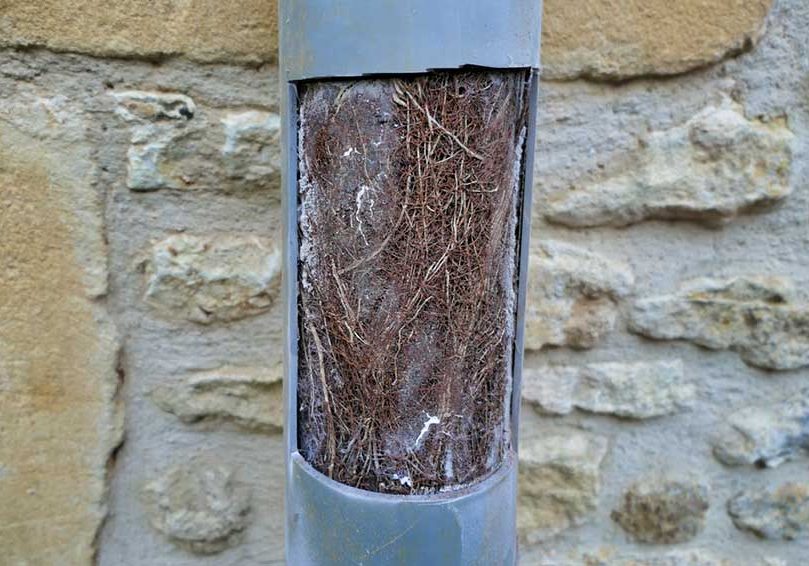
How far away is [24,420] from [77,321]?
12 centimetres

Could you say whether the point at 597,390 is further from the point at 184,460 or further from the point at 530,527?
the point at 184,460

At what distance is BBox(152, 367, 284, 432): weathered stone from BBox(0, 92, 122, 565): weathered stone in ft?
0.20

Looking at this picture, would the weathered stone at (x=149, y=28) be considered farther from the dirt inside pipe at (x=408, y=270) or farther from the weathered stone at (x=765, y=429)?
the weathered stone at (x=765, y=429)

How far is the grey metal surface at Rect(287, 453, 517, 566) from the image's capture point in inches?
18.7

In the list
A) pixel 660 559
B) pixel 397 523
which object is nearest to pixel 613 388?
pixel 660 559

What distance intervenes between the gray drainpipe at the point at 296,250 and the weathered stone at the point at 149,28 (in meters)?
0.17

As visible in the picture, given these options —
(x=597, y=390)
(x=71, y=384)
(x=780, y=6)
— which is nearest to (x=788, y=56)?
(x=780, y=6)

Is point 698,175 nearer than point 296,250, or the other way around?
point 296,250

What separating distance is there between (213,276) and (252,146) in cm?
14

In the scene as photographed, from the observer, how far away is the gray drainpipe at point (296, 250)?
0.41 metres

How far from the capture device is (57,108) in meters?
0.62

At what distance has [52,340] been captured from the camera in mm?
656

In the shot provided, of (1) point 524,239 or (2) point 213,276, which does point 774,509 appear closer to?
(1) point 524,239

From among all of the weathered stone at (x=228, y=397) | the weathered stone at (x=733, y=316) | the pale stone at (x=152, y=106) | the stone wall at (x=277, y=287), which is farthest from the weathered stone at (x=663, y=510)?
the pale stone at (x=152, y=106)
